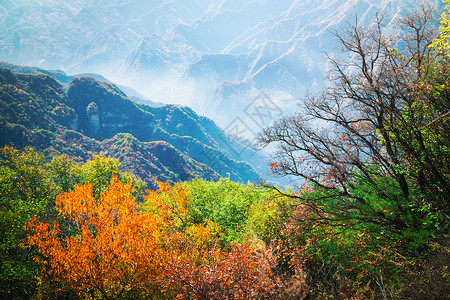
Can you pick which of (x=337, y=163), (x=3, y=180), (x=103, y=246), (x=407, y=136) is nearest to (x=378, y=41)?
(x=407, y=136)

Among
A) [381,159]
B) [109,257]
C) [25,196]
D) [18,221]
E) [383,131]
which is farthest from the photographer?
[25,196]

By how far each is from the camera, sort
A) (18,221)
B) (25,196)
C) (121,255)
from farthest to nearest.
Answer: (25,196)
(18,221)
(121,255)

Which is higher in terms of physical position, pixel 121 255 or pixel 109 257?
pixel 109 257

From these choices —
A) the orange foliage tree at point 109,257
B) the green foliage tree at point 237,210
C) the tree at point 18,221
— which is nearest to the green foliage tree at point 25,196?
the tree at point 18,221

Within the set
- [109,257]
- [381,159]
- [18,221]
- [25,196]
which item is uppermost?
[25,196]

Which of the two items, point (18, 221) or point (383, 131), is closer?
point (383, 131)

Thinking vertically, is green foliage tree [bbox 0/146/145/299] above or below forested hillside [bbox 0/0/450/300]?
Result: above

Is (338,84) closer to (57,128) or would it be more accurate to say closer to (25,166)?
(25,166)

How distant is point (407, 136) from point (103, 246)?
13.8m

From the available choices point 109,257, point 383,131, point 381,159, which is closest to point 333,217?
point 381,159

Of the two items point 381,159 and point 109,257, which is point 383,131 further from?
point 109,257

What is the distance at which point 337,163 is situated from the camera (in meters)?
10.6

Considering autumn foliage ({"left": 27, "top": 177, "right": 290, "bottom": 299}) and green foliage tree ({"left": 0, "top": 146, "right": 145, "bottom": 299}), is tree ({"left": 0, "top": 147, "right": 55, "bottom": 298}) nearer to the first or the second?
green foliage tree ({"left": 0, "top": 146, "right": 145, "bottom": 299})

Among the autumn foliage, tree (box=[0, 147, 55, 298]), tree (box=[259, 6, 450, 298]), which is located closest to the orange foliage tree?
the autumn foliage
